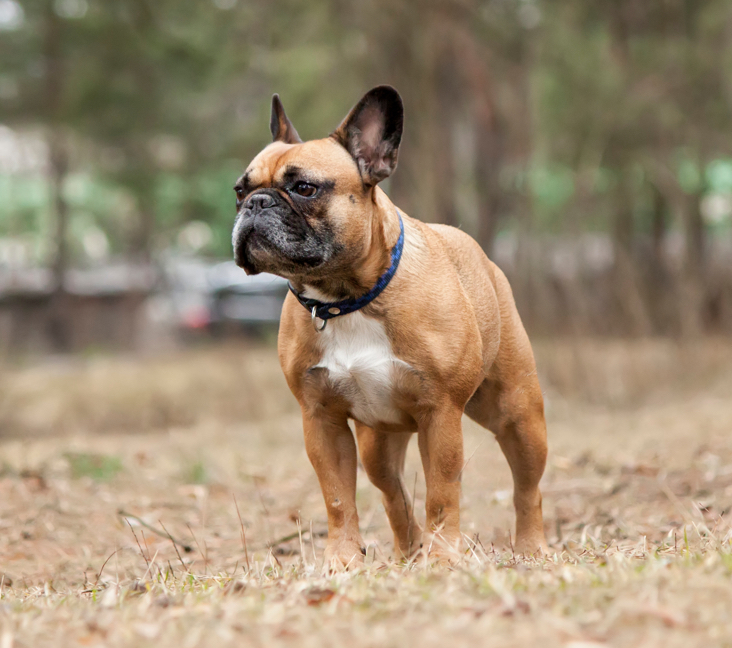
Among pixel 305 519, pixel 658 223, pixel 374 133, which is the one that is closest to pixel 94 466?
pixel 305 519

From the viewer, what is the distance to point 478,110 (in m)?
15.3

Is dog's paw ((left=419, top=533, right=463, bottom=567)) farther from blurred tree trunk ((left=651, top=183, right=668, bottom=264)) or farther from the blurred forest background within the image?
blurred tree trunk ((left=651, top=183, right=668, bottom=264))

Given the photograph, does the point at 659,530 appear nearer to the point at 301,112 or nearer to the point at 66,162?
the point at 301,112

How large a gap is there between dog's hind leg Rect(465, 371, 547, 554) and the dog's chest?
0.79 meters

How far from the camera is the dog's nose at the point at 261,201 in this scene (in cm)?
400

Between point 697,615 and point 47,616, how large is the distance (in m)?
2.17

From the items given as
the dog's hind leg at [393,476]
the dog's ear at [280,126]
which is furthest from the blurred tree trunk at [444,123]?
the dog's hind leg at [393,476]

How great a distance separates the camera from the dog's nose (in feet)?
13.1

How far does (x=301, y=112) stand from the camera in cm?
1549

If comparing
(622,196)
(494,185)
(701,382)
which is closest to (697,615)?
(701,382)

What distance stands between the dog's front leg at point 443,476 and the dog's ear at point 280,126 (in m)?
1.66

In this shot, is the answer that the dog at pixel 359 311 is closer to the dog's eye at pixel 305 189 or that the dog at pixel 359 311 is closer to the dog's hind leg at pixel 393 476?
the dog's eye at pixel 305 189

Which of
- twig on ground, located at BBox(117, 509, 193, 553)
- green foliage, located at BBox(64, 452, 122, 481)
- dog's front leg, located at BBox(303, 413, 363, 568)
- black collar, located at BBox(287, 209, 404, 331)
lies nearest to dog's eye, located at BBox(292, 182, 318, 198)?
black collar, located at BBox(287, 209, 404, 331)

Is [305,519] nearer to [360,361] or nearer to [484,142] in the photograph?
[360,361]
